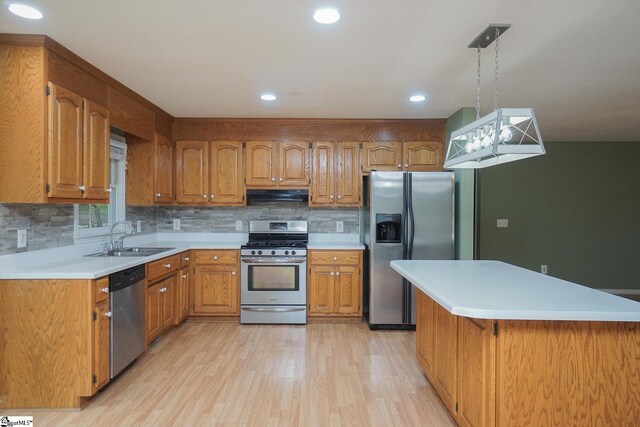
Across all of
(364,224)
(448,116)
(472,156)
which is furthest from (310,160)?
(472,156)

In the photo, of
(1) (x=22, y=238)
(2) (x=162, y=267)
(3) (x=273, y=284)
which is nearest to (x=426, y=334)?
(3) (x=273, y=284)

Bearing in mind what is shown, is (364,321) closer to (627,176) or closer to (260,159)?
(260,159)

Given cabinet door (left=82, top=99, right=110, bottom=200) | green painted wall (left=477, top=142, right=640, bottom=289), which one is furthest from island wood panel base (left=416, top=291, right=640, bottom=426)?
green painted wall (left=477, top=142, right=640, bottom=289)

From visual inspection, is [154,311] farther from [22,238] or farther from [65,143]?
[65,143]

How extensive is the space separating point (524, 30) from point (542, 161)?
4.01m

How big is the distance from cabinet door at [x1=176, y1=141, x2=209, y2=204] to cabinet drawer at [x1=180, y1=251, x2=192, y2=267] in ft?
2.25

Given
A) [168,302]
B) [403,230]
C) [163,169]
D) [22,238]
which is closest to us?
[22,238]

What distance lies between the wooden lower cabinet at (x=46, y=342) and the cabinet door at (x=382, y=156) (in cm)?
301

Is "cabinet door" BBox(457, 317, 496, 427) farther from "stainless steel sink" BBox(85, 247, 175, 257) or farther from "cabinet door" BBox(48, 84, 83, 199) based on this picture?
"stainless steel sink" BBox(85, 247, 175, 257)

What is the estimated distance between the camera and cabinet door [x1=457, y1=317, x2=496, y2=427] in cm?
170

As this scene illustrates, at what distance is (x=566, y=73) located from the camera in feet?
9.34

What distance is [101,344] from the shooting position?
97.8 inches

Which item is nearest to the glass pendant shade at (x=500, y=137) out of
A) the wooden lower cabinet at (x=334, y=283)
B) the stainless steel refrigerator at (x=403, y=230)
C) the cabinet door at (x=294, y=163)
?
the stainless steel refrigerator at (x=403, y=230)

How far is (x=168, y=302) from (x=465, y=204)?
3.17 meters
